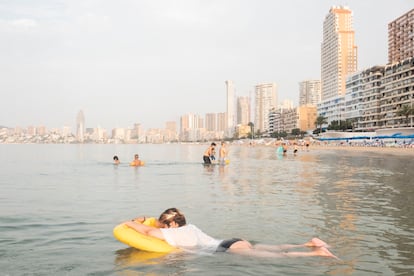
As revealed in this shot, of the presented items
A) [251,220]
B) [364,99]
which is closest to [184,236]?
[251,220]

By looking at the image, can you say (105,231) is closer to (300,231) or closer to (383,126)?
(300,231)

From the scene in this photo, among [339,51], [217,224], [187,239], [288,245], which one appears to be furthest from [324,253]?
[339,51]

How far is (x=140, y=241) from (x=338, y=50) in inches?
7611

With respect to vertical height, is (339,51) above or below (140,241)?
Answer: above

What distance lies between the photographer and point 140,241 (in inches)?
268

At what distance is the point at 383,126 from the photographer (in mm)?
106938

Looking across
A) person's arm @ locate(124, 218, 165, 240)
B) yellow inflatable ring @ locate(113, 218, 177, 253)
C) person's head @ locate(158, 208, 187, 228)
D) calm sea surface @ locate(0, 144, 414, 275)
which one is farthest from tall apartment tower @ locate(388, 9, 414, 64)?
yellow inflatable ring @ locate(113, 218, 177, 253)

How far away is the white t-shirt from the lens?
6.75m

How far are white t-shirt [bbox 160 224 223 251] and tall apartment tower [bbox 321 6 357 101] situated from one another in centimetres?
18362

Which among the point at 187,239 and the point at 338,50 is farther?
the point at 338,50

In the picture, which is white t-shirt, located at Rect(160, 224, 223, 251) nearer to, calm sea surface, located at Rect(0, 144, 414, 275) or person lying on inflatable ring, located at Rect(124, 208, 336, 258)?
person lying on inflatable ring, located at Rect(124, 208, 336, 258)

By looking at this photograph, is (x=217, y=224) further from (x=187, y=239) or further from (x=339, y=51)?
(x=339, y=51)

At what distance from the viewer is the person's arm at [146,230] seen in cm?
683

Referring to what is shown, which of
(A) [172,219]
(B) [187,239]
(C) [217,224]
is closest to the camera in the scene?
(B) [187,239]
